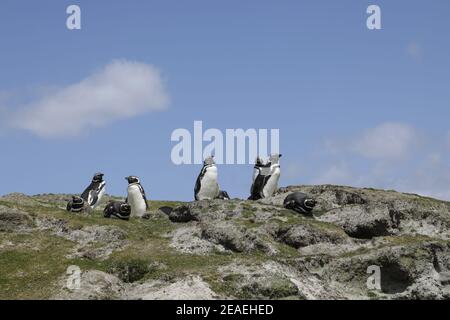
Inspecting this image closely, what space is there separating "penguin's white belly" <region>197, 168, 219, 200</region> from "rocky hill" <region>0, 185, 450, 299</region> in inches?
185

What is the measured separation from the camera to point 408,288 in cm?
3181

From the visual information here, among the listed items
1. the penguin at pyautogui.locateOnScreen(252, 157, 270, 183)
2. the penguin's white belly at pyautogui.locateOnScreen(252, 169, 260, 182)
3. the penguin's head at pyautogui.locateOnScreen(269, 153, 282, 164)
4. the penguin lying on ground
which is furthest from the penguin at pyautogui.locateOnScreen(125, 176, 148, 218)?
the penguin's head at pyautogui.locateOnScreen(269, 153, 282, 164)

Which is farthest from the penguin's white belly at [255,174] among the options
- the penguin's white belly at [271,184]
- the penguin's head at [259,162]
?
the penguin's white belly at [271,184]

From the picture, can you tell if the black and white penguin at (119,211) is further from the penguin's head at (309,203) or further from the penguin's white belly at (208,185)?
the penguin's head at (309,203)

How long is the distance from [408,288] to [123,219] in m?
16.3

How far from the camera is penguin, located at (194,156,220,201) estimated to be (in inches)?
1838

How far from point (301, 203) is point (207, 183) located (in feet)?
26.8

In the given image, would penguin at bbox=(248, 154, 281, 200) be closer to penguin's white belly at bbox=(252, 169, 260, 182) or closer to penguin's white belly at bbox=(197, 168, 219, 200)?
penguin's white belly at bbox=(252, 169, 260, 182)

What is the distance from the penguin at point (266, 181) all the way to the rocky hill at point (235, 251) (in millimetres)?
4412

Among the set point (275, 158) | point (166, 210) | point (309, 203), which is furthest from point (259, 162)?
point (309, 203)
